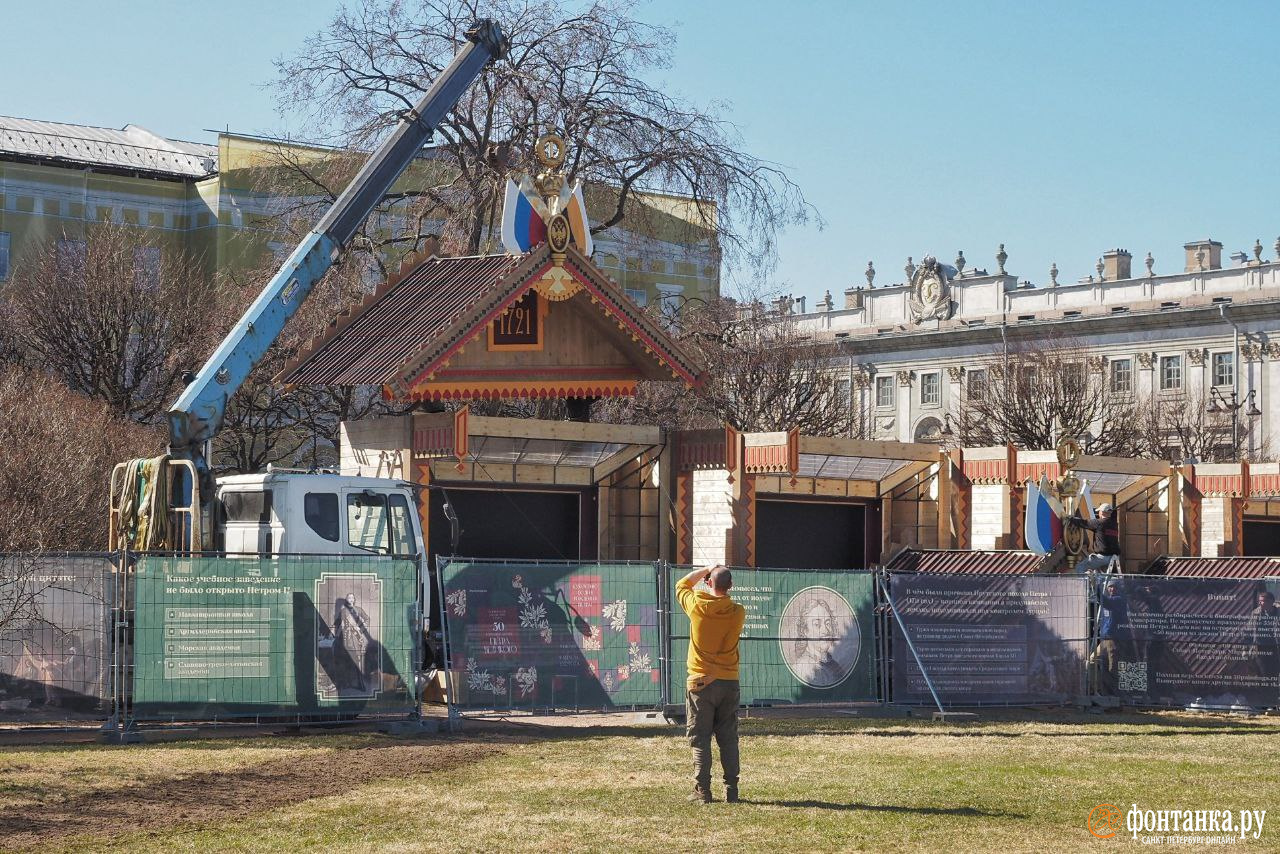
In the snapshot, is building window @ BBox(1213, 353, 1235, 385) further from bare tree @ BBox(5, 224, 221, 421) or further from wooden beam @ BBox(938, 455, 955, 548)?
wooden beam @ BBox(938, 455, 955, 548)

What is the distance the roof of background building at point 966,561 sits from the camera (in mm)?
27766

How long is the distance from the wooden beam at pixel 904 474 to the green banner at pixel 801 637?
30.3 feet

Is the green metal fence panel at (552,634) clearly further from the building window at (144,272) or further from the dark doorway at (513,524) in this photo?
the building window at (144,272)

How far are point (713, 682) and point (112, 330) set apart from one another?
2850 centimetres

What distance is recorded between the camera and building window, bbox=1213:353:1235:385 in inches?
3642

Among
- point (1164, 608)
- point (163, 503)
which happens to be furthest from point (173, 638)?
point (1164, 608)

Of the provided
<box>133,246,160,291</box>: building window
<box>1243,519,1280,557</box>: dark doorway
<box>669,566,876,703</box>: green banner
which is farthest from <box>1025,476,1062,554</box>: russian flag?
<box>133,246,160,291</box>: building window

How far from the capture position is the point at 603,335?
25.3 meters

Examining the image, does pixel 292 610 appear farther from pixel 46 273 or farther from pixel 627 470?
pixel 46 273

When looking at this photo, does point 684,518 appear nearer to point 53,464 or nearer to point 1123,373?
point 53,464

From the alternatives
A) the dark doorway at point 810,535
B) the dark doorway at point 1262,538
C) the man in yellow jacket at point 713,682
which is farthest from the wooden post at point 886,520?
the man in yellow jacket at point 713,682

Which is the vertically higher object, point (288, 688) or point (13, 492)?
point (13, 492)

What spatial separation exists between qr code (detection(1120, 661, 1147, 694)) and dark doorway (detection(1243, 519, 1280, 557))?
Result: 636 inches

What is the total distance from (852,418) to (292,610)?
→ 40.7 m
